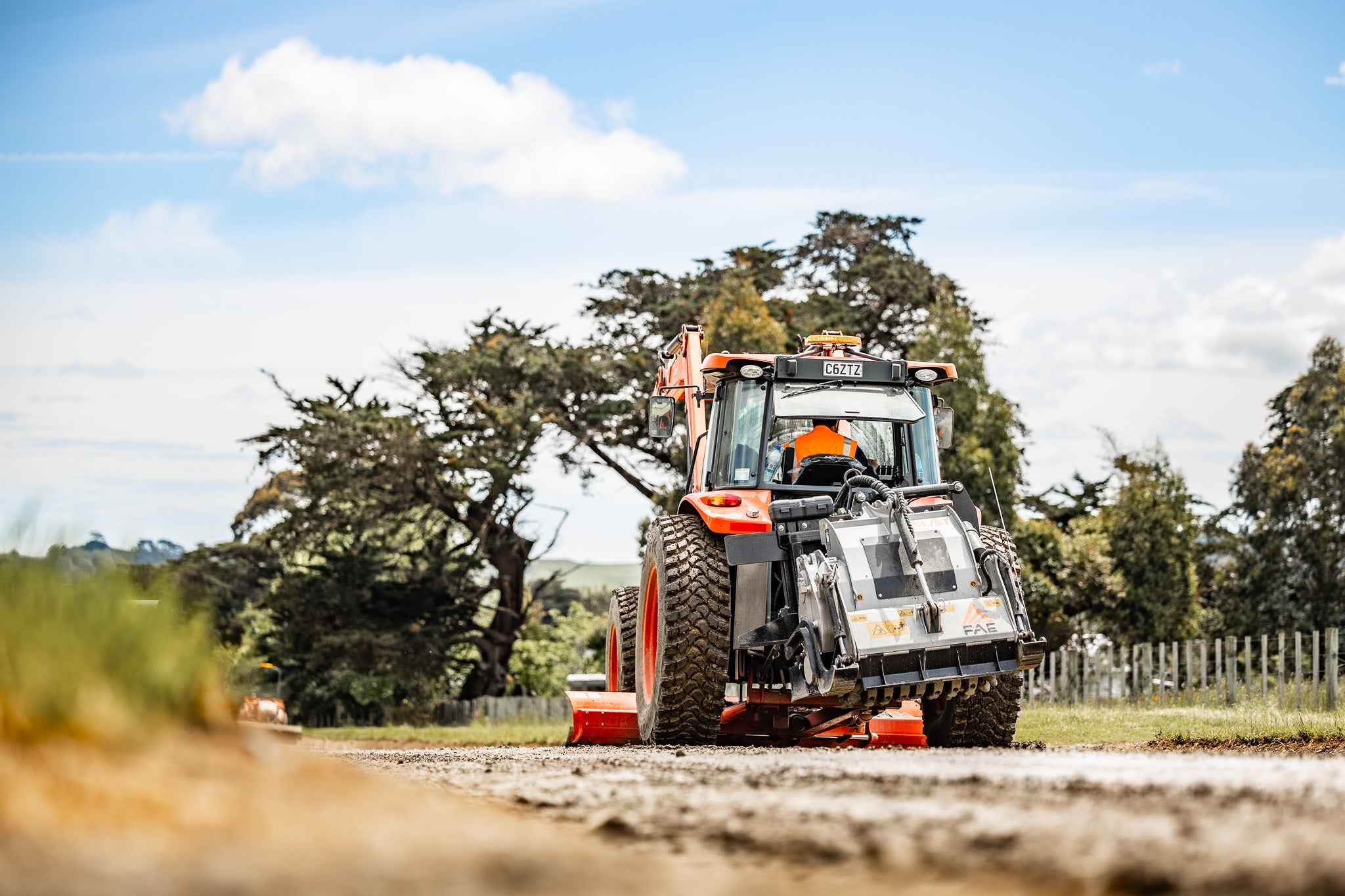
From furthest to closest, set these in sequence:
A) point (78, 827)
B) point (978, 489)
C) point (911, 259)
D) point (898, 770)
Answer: point (911, 259) → point (978, 489) → point (898, 770) → point (78, 827)

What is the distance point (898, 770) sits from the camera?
17.7 feet

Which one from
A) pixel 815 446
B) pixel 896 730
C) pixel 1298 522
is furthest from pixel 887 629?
pixel 1298 522

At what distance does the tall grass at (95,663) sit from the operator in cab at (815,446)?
597 centimetres

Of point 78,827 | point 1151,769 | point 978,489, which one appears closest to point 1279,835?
point 1151,769

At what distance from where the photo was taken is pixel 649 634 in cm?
1089

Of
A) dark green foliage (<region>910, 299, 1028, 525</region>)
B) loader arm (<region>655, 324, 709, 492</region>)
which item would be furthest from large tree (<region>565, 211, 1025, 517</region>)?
loader arm (<region>655, 324, 709, 492</region>)

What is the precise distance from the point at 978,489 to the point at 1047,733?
14825mm

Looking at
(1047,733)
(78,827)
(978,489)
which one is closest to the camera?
(78,827)

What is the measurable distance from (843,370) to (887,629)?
8.75 ft

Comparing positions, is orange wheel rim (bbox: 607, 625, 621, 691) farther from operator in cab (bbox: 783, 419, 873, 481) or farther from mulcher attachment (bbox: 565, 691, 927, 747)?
operator in cab (bbox: 783, 419, 873, 481)

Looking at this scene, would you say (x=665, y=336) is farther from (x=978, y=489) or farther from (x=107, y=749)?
(x=107, y=749)

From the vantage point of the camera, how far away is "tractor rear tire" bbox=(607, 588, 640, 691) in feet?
39.8

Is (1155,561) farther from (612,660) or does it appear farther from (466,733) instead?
(612,660)

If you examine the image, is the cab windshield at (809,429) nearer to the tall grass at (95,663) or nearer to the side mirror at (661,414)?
the side mirror at (661,414)
